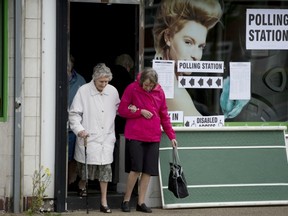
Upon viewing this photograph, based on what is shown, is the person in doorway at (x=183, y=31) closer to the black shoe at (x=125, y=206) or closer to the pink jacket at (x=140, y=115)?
the pink jacket at (x=140, y=115)

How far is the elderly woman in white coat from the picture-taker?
387 inches

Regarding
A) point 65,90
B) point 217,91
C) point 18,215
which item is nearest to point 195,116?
point 217,91

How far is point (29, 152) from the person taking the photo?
9852mm

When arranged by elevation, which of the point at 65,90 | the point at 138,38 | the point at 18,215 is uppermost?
the point at 138,38

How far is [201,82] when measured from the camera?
10.7 metres

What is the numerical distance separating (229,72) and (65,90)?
7.32 ft

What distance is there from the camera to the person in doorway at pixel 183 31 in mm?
10555

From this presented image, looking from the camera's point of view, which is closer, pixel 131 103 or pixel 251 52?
pixel 131 103

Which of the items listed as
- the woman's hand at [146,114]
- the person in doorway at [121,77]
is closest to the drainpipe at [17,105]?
the woman's hand at [146,114]

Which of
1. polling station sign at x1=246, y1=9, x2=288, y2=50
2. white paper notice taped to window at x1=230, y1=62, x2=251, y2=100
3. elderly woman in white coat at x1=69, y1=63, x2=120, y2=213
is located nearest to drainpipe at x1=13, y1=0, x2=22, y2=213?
elderly woman in white coat at x1=69, y1=63, x2=120, y2=213

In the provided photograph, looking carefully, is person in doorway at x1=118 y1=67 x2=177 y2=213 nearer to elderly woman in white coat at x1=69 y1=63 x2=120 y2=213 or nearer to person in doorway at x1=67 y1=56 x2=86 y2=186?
elderly woman in white coat at x1=69 y1=63 x2=120 y2=213

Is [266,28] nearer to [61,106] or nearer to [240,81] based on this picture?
[240,81]

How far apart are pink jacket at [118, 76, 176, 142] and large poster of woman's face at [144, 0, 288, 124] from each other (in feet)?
2.38

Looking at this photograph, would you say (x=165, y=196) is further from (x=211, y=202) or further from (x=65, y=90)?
(x=65, y=90)
